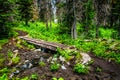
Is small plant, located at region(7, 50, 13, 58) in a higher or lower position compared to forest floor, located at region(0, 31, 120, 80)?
higher

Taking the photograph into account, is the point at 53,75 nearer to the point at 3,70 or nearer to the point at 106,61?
the point at 3,70

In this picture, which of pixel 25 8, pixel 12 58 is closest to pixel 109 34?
pixel 25 8

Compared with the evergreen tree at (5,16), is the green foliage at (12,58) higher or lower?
lower

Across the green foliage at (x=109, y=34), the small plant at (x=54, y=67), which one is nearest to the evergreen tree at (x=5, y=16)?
the small plant at (x=54, y=67)

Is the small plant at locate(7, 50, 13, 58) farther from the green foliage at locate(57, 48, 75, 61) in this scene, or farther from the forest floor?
the green foliage at locate(57, 48, 75, 61)

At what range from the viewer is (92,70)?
1578cm

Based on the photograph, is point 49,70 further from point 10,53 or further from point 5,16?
point 5,16

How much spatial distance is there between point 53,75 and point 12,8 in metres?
12.4

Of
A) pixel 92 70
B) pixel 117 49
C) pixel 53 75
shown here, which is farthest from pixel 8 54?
pixel 117 49

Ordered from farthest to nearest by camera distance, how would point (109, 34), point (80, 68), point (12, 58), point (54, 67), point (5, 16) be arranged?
point (109, 34), point (5, 16), point (12, 58), point (80, 68), point (54, 67)

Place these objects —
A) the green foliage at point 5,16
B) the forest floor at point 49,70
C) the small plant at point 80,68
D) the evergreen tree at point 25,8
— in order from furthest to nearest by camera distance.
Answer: the evergreen tree at point 25,8, the green foliage at point 5,16, the small plant at point 80,68, the forest floor at point 49,70

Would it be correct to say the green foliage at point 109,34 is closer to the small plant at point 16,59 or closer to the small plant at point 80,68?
the small plant at point 80,68

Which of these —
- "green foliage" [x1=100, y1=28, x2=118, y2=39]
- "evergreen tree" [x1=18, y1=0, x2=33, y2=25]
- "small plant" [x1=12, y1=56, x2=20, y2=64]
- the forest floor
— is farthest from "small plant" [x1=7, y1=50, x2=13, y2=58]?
"green foliage" [x1=100, y1=28, x2=118, y2=39]

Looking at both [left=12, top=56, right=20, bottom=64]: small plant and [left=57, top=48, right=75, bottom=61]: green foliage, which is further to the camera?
[left=12, top=56, right=20, bottom=64]: small plant
